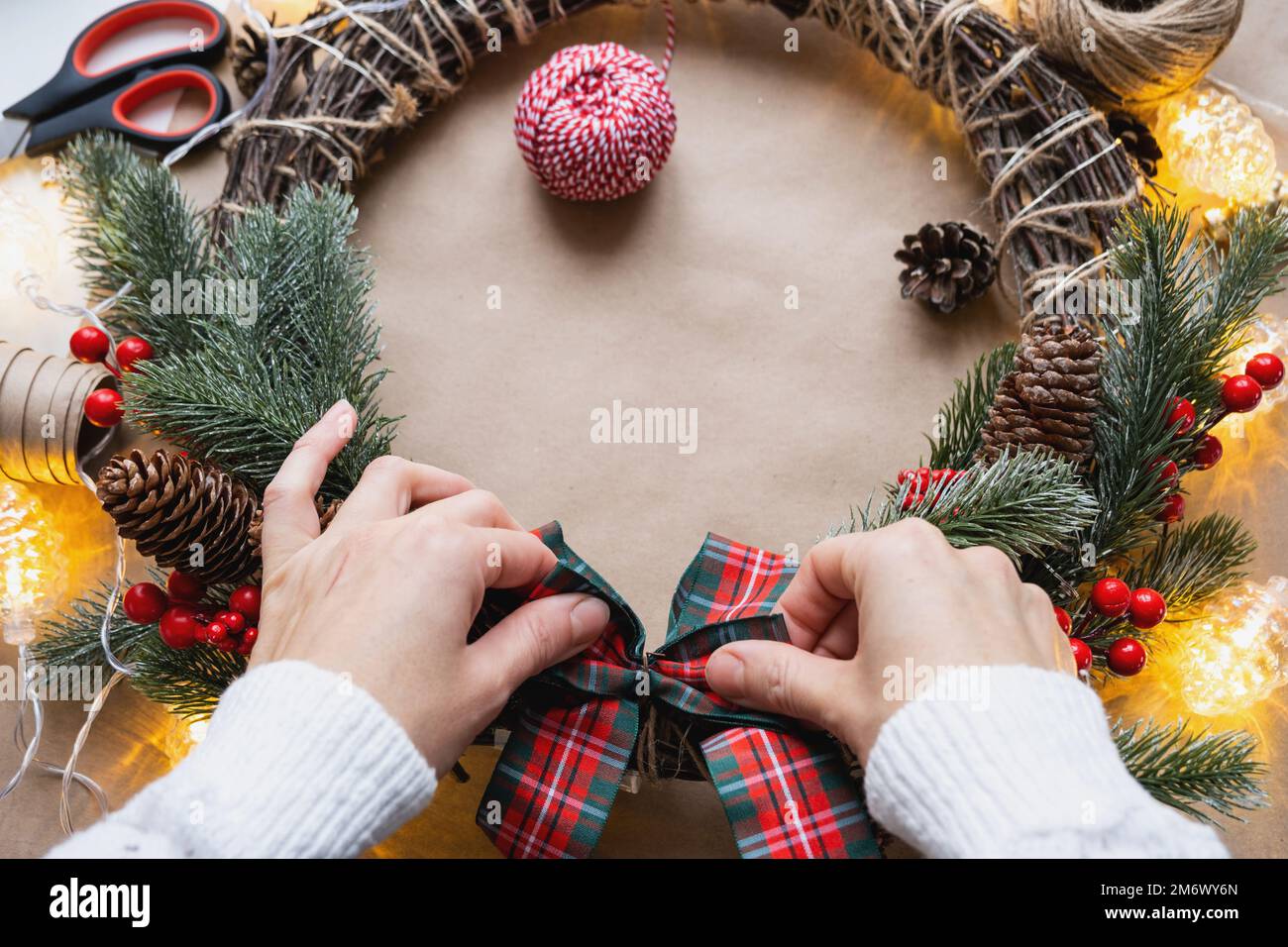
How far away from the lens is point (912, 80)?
1.26 meters

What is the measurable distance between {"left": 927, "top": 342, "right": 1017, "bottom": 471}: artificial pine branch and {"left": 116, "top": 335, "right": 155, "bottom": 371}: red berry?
856 millimetres

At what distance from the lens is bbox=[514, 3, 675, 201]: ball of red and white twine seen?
1.17 meters

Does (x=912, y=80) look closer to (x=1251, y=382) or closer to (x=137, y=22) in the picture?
(x=1251, y=382)

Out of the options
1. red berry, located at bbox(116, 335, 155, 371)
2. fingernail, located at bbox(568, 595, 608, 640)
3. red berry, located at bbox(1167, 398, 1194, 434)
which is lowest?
fingernail, located at bbox(568, 595, 608, 640)

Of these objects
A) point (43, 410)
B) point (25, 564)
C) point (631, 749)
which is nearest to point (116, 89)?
point (43, 410)

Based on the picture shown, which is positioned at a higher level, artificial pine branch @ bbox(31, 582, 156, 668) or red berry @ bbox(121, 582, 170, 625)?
red berry @ bbox(121, 582, 170, 625)

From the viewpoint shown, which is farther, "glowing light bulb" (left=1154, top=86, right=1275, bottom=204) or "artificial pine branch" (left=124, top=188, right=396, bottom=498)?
"glowing light bulb" (left=1154, top=86, right=1275, bottom=204)

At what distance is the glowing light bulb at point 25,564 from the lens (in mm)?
1060

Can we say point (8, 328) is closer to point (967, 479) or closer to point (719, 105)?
point (719, 105)

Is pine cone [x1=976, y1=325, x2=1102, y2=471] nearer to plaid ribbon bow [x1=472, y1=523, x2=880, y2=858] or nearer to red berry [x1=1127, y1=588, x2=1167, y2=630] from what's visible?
red berry [x1=1127, y1=588, x2=1167, y2=630]

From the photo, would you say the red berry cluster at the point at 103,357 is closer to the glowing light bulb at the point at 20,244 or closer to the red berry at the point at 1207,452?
the glowing light bulb at the point at 20,244

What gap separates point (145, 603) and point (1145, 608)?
0.97m

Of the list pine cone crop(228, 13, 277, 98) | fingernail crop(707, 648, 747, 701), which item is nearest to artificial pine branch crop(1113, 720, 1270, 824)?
fingernail crop(707, 648, 747, 701)

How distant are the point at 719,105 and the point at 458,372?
0.50 m
